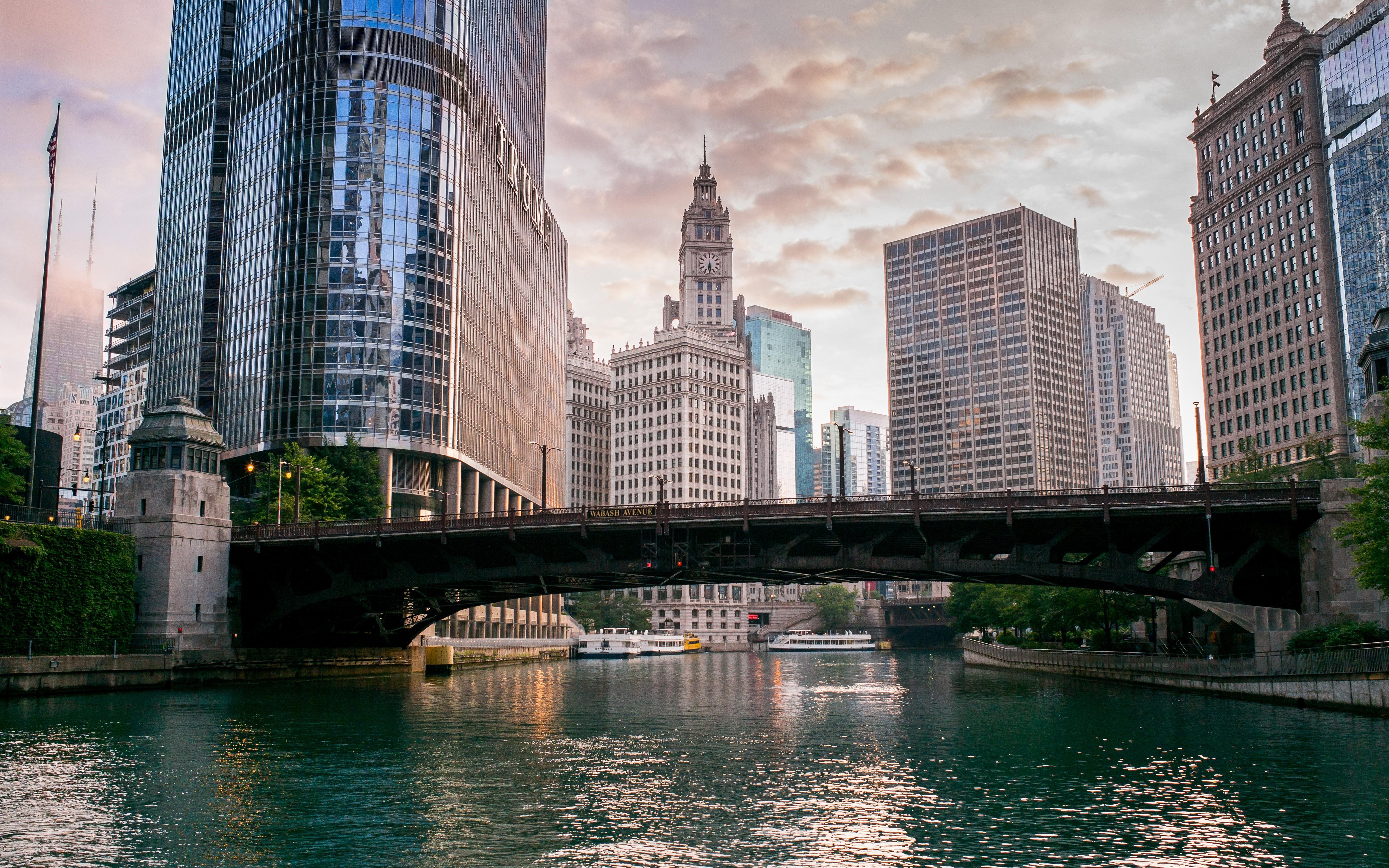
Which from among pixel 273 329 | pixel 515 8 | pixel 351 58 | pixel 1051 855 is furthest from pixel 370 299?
pixel 1051 855

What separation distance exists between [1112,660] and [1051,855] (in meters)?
65.9

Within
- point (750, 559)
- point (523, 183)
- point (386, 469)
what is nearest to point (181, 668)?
point (750, 559)

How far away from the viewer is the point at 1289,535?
6856 cm

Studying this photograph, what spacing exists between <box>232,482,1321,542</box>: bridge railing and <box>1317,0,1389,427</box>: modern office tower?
88.2 meters

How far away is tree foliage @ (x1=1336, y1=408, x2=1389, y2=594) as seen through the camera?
184 ft

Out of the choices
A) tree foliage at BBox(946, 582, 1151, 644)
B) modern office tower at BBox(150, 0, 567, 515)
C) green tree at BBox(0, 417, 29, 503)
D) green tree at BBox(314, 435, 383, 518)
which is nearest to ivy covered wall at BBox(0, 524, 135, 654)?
green tree at BBox(0, 417, 29, 503)

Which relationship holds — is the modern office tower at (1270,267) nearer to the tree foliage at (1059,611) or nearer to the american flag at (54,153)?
the tree foliage at (1059,611)

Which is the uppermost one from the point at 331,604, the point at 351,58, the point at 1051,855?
the point at 351,58

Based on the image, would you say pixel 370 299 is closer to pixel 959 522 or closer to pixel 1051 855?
pixel 959 522

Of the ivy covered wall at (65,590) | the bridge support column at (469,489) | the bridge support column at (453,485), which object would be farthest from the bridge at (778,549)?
the bridge support column at (469,489)

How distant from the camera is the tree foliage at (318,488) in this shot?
4114 inches

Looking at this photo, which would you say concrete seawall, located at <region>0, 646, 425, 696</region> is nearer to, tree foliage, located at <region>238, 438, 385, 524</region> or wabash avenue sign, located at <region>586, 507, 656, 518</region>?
tree foliage, located at <region>238, 438, 385, 524</region>

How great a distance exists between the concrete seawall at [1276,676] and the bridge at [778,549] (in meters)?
4.89

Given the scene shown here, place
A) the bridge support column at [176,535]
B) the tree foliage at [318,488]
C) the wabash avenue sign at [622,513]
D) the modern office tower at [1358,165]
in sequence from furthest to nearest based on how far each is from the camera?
the modern office tower at [1358,165]
the tree foliage at [318,488]
the bridge support column at [176,535]
the wabash avenue sign at [622,513]
